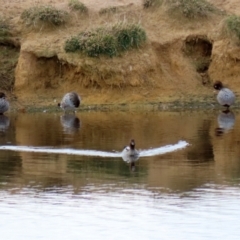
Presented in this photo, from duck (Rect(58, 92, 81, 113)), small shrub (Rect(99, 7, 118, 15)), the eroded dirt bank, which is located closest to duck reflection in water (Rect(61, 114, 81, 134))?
duck (Rect(58, 92, 81, 113))

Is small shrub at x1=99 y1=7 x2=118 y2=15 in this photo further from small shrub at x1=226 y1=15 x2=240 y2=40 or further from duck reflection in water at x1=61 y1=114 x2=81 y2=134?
duck reflection in water at x1=61 y1=114 x2=81 y2=134

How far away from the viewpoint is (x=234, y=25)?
1198 inches

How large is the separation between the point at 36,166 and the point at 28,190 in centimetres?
218

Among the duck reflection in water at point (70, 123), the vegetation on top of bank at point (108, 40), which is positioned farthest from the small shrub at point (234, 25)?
the duck reflection in water at point (70, 123)

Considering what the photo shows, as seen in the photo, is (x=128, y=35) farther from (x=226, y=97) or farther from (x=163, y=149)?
(x=163, y=149)

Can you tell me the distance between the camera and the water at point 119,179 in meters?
15.0

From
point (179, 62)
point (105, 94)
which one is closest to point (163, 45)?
point (179, 62)

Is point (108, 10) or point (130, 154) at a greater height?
point (108, 10)

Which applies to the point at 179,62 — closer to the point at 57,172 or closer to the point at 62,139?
the point at 62,139

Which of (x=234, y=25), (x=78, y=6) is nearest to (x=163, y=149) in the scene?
(x=234, y=25)

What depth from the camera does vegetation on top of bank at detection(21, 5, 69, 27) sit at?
30562 mm

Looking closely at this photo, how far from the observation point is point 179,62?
30.7 meters

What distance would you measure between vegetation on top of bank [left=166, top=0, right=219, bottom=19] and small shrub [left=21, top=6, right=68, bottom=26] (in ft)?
10.7

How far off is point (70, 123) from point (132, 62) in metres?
4.58
